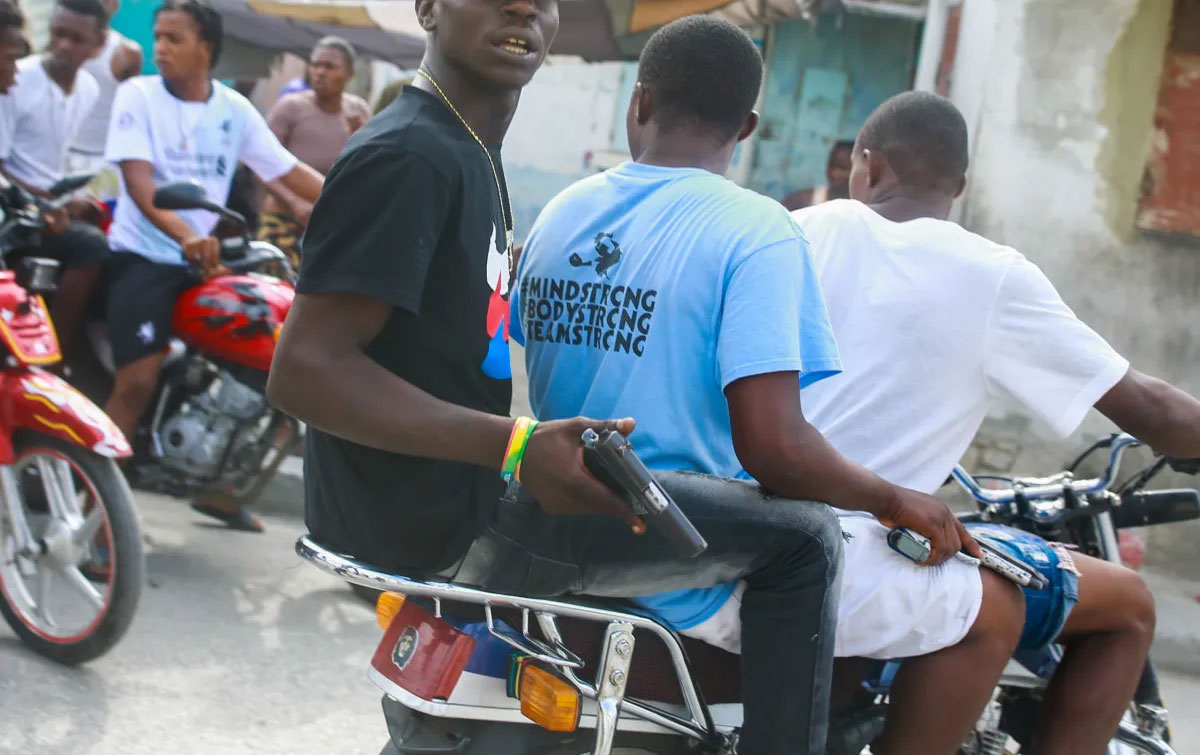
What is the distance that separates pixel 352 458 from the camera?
198 cm

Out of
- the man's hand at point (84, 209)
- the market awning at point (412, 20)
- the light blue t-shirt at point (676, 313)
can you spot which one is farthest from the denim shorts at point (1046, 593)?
the market awning at point (412, 20)

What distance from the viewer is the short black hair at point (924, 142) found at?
289cm

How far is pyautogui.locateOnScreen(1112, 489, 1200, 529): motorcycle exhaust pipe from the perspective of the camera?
2879 millimetres

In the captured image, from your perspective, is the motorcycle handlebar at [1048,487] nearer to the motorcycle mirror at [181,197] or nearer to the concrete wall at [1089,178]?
the motorcycle mirror at [181,197]

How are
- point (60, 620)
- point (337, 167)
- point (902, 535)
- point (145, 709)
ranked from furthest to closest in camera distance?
point (60, 620) < point (145, 709) < point (902, 535) < point (337, 167)

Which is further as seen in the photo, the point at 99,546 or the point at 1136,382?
the point at 99,546

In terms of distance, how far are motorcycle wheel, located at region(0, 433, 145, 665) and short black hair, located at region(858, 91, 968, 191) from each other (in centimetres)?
237

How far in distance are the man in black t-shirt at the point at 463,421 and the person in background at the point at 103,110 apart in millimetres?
5546

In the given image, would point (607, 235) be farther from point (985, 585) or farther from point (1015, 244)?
point (1015, 244)

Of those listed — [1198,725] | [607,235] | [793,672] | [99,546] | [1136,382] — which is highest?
[607,235]

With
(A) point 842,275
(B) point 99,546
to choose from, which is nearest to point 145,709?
(B) point 99,546

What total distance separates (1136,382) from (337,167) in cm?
161

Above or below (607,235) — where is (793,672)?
below

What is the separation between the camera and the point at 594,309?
7.31ft
